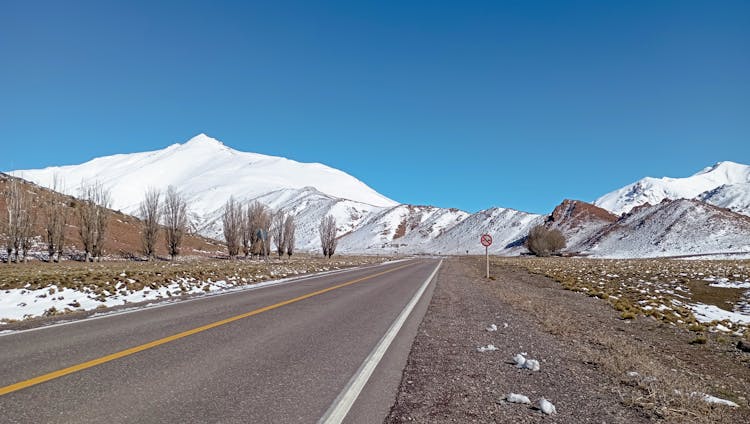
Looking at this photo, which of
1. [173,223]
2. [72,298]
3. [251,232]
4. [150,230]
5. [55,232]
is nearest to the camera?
[72,298]

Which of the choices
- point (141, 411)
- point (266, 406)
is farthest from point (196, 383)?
point (266, 406)

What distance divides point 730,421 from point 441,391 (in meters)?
2.91

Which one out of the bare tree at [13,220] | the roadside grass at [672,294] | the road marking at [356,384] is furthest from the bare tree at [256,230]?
the road marking at [356,384]

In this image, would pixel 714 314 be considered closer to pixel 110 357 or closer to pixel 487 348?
pixel 487 348

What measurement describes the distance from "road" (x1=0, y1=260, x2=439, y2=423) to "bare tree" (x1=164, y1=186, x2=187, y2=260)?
50.1m

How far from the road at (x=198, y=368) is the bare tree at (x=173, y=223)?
164 feet

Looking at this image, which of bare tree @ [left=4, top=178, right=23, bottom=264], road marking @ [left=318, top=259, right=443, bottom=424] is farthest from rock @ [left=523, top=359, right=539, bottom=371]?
bare tree @ [left=4, top=178, right=23, bottom=264]

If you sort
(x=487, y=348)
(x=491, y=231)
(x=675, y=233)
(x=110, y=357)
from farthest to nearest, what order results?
(x=491, y=231) → (x=675, y=233) → (x=487, y=348) → (x=110, y=357)

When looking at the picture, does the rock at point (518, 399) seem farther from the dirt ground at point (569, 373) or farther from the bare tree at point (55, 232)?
the bare tree at point (55, 232)

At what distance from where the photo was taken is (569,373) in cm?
583

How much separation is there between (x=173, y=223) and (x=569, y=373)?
198ft

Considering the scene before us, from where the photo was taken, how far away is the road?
4176mm

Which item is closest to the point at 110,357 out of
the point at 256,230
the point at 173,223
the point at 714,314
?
the point at 714,314

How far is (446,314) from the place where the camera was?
11.4 m
